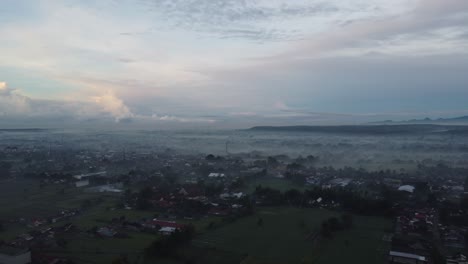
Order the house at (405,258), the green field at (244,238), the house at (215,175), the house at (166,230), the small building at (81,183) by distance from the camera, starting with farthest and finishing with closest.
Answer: the house at (215,175), the small building at (81,183), the house at (166,230), the green field at (244,238), the house at (405,258)

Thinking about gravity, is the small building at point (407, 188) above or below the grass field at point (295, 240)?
above

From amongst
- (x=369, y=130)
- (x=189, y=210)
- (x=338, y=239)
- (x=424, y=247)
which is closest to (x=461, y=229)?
(x=424, y=247)

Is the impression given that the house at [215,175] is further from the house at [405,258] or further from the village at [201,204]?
the house at [405,258]

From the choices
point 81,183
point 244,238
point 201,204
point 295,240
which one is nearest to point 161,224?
point 201,204

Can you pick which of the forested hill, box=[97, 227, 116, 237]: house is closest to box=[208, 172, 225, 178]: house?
box=[97, 227, 116, 237]: house

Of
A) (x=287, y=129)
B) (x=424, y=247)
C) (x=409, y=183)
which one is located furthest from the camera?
(x=287, y=129)

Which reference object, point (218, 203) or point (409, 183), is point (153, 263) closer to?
point (218, 203)

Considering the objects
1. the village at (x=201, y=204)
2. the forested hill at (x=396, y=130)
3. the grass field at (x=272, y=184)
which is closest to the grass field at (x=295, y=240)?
the village at (x=201, y=204)

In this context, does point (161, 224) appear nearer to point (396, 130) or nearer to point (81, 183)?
point (81, 183)
